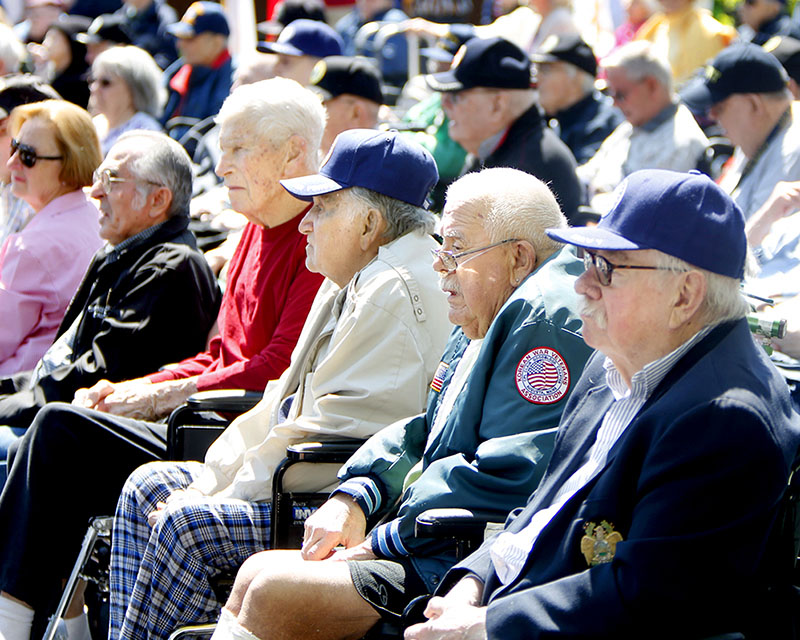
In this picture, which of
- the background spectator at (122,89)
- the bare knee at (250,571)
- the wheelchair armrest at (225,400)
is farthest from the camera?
the background spectator at (122,89)

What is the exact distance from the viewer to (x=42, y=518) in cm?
394

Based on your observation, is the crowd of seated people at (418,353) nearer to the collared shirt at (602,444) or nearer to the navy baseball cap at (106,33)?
the collared shirt at (602,444)

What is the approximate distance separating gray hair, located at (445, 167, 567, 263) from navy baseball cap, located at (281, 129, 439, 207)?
1.56 feet

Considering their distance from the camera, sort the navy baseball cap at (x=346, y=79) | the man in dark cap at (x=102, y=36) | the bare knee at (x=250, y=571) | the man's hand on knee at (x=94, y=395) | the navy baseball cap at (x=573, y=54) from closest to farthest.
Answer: the bare knee at (x=250, y=571) < the man's hand on knee at (x=94, y=395) < the navy baseball cap at (x=346, y=79) < the navy baseball cap at (x=573, y=54) < the man in dark cap at (x=102, y=36)

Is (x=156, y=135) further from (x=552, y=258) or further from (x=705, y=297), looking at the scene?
(x=705, y=297)

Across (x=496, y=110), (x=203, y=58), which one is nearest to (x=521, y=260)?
(x=496, y=110)

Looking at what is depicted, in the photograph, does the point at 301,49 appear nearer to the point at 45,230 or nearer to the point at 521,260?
the point at 45,230

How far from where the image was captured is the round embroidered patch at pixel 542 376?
2.81 metres

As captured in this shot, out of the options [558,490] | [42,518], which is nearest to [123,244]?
[42,518]

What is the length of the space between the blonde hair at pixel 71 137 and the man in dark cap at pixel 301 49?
2168 mm

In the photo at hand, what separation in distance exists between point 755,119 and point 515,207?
2462 millimetres

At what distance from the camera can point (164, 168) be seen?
15.3 ft

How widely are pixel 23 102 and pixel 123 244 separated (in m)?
1.92

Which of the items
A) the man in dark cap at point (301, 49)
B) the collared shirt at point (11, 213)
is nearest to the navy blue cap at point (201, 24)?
the man in dark cap at point (301, 49)
